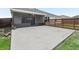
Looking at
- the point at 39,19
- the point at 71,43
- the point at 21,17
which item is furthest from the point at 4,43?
the point at 71,43

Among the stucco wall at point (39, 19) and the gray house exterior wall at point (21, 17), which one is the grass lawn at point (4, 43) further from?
the stucco wall at point (39, 19)

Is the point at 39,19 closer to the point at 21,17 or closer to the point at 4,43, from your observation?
the point at 21,17

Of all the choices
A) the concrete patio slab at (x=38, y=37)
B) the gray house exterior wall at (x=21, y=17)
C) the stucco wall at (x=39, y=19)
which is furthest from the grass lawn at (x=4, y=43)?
the stucco wall at (x=39, y=19)

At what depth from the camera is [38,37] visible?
3.91 m

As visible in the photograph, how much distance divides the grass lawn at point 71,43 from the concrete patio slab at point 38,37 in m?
0.09

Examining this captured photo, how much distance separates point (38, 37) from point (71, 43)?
796 mm

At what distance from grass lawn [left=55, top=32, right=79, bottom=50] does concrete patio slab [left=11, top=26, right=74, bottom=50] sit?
0.29 ft
